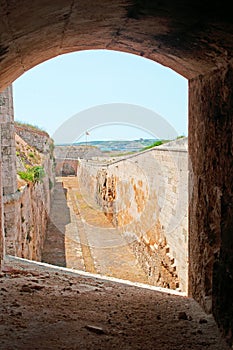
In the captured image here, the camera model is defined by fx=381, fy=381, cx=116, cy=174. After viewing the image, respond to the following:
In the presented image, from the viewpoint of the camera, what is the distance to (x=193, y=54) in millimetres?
3146

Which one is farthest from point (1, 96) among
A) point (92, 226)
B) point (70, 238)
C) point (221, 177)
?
point (92, 226)

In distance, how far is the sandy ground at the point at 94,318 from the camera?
2.76m

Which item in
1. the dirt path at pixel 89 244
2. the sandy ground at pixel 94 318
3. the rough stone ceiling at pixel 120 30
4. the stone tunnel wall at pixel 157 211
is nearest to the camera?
the rough stone ceiling at pixel 120 30

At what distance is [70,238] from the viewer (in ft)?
42.8

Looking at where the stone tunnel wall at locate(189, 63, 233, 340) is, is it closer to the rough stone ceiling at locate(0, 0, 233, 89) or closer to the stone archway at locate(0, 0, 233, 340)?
the stone archway at locate(0, 0, 233, 340)

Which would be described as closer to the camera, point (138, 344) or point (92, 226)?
point (138, 344)

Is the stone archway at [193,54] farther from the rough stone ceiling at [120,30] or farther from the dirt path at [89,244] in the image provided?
the dirt path at [89,244]

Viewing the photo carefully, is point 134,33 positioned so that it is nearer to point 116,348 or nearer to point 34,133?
point 116,348

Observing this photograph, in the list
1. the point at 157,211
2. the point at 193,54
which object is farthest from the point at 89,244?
the point at 193,54

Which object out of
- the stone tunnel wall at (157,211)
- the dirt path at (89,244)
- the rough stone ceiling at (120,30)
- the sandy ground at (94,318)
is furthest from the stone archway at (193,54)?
the dirt path at (89,244)

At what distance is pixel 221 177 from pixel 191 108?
135 centimetres

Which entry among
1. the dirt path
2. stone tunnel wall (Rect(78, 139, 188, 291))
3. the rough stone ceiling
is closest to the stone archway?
the rough stone ceiling

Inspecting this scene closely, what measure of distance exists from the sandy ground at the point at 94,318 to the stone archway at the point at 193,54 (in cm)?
28

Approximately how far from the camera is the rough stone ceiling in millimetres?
2162
